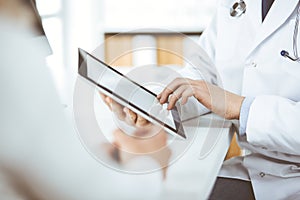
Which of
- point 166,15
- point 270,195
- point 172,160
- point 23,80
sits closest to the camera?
point 23,80

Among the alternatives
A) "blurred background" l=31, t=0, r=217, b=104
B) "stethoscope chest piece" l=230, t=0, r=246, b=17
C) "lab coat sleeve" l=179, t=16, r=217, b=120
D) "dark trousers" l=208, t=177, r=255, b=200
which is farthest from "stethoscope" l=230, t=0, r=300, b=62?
"blurred background" l=31, t=0, r=217, b=104

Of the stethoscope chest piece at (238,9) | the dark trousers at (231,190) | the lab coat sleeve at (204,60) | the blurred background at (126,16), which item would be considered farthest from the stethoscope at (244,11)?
the blurred background at (126,16)

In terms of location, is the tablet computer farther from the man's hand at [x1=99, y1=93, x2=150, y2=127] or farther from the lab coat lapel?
the lab coat lapel

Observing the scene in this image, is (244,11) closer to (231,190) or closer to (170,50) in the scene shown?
(170,50)

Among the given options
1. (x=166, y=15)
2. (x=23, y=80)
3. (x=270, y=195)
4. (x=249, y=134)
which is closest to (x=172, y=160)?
(x=249, y=134)

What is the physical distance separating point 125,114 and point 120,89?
99 millimetres

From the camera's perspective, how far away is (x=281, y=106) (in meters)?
0.88

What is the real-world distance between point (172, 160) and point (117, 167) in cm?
21

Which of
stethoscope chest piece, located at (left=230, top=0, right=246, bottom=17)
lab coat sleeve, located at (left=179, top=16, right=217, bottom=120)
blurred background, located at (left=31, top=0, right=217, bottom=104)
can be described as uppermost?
stethoscope chest piece, located at (left=230, top=0, right=246, bottom=17)

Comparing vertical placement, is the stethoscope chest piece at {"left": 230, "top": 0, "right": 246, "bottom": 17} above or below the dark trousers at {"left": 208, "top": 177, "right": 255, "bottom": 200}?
above

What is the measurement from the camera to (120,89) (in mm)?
751

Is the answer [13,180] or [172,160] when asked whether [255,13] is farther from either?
[13,180]

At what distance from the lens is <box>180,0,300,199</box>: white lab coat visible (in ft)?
2.86

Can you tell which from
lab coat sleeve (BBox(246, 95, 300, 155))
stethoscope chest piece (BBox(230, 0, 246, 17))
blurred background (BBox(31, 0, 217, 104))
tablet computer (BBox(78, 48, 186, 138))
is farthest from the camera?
blurred background (BBox(31, 0, 217, 104))
